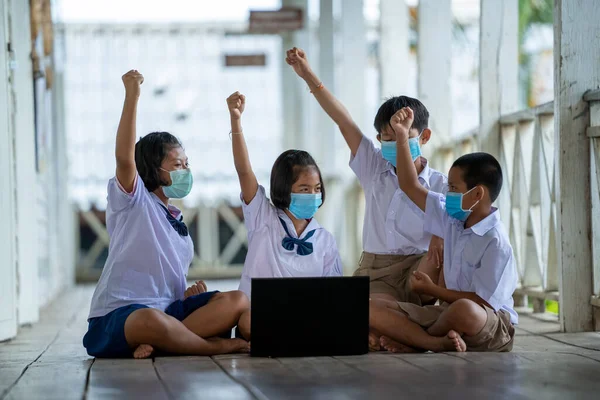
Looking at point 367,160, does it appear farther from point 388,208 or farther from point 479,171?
point 479,171

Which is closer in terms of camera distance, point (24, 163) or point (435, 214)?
point (435, 214)

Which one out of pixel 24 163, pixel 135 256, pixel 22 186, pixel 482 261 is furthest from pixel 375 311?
pixel 24 163

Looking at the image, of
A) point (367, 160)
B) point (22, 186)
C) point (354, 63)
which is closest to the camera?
point (367, 160)

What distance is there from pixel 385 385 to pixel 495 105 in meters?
2.82

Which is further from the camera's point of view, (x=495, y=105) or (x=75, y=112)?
(x=75, y=112)

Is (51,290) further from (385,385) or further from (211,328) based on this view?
(385,385)

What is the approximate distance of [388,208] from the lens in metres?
3.56

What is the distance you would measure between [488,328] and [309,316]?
1.93ft

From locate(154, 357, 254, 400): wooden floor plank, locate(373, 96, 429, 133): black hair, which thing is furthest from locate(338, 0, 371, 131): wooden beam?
locate(154, 357, 254, 400): wooden floor plank

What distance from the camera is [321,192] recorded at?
334cm

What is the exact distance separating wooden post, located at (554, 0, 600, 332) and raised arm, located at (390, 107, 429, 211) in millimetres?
675

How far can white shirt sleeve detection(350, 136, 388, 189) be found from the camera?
3.61 metres

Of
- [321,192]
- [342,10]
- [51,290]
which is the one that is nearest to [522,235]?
[321,192]

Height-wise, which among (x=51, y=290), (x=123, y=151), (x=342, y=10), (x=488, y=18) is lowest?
(x=51, y=290)
